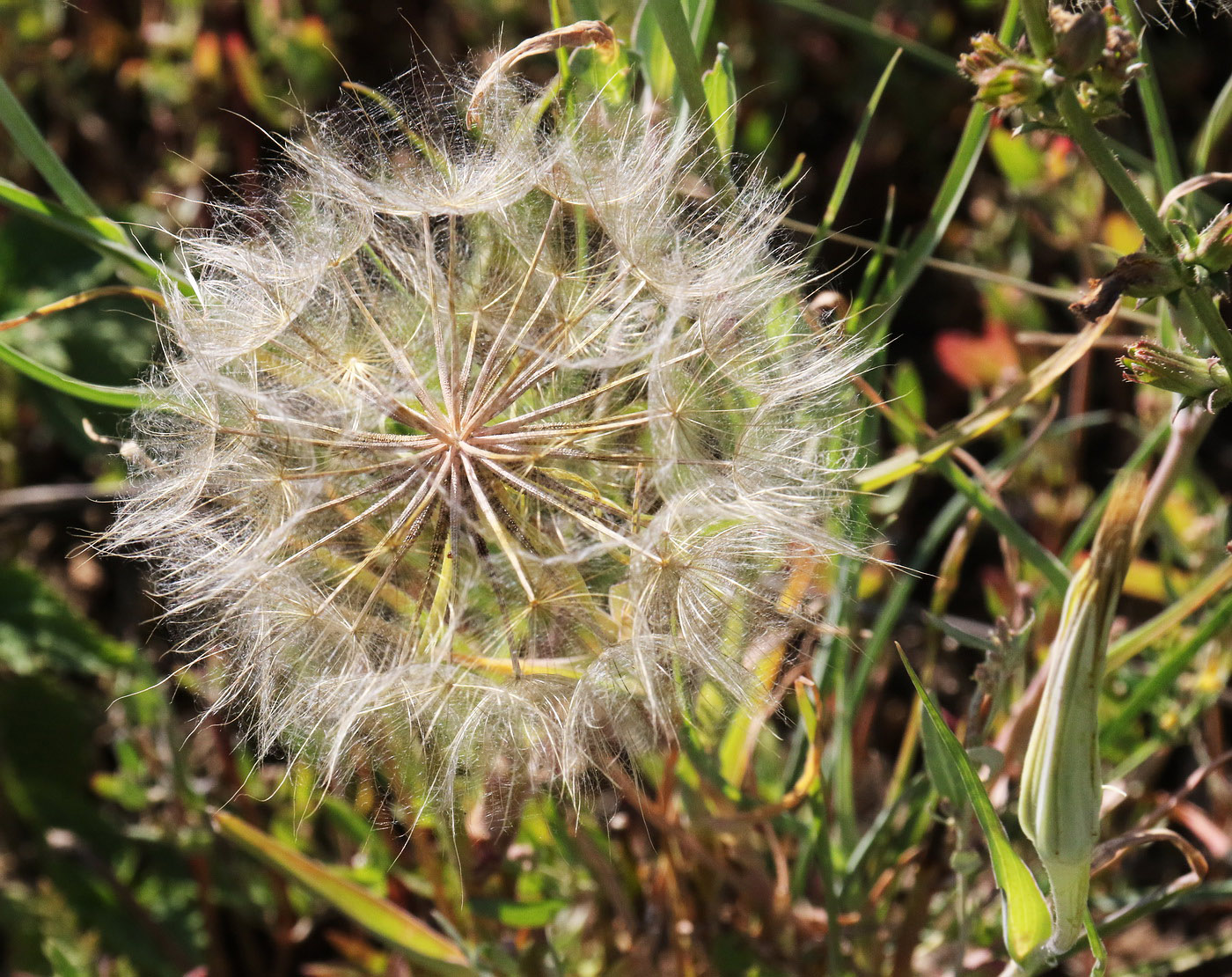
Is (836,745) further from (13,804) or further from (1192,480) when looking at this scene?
(13,804)

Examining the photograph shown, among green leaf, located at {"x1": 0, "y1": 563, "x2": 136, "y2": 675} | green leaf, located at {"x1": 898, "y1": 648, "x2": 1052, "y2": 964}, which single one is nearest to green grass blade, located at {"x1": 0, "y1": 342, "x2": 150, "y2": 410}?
green leaf, located at {"x1": 0, "y1": 563, "x2": 136, "y2": 675}

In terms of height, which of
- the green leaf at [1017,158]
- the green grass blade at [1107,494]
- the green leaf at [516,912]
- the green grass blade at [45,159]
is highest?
the green grass blade at [45,159]

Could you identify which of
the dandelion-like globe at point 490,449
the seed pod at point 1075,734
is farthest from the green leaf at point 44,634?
the seed pod at point 1075,734

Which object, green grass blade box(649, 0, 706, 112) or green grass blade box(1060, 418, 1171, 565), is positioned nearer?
green grass blade box(649, 0, 706, 112)

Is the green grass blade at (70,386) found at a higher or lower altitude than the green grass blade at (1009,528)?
higher

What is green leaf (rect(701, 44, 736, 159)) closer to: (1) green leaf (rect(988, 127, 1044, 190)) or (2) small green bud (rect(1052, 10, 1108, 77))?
(2) small green bud (rect(1052, 10, 1108, 77))

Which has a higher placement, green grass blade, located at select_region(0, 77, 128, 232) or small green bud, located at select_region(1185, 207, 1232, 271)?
green grass blade, located at select_region(0, 77, 128, 232)

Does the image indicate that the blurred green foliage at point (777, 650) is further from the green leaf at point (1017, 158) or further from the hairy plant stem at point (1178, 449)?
the hairy plant stem at point (1178, 449)
